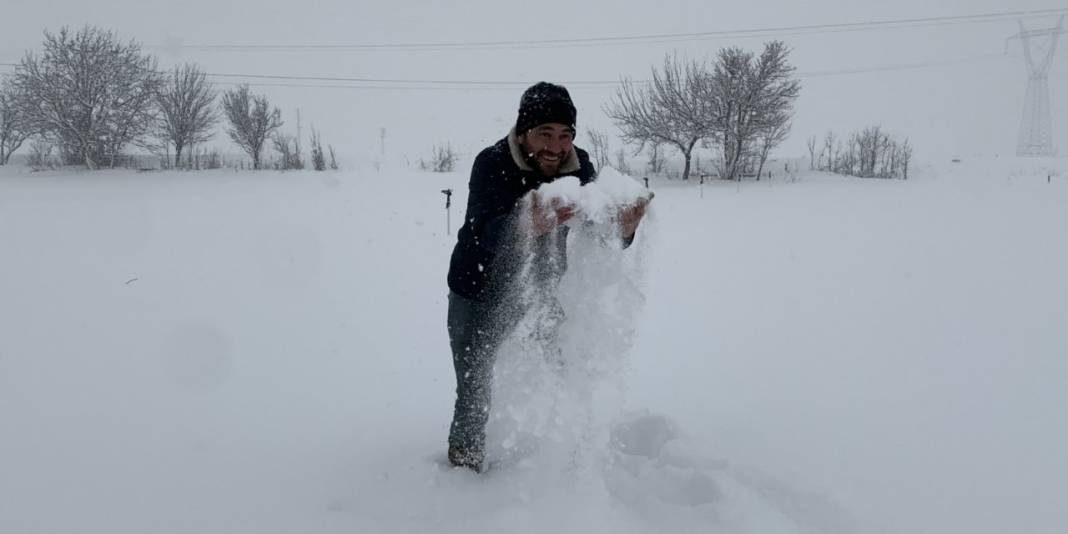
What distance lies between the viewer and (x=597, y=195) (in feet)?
6.18

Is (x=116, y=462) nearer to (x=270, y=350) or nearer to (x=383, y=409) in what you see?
(x=383, y=409)

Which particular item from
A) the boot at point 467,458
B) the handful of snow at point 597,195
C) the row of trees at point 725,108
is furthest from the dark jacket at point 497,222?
the row of trees at point 725,108

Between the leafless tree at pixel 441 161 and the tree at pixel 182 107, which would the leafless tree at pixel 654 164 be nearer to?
the leafless tree at pixel 441 161

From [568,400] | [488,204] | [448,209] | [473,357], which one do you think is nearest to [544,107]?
[488,204]

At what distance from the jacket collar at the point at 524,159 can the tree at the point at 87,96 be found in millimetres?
30849

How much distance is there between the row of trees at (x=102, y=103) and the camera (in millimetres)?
25000

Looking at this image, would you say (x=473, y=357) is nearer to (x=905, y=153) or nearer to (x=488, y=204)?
(x=488, y=204)

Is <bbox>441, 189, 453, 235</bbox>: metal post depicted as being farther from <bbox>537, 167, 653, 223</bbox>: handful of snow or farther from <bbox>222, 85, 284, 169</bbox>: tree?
<bbox>222, 85, 284, 169</bbox>: tree

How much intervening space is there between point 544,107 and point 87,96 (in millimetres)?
31242

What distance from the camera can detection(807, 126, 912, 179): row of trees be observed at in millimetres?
28594

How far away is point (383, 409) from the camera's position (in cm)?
326

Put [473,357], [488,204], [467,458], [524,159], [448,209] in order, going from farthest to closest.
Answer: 1. [448,209]
2. [467,458]
3. [473,357]
4. [524,159]
5. [488,204]

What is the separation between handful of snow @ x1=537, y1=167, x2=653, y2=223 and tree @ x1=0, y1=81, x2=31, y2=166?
35.7 metres

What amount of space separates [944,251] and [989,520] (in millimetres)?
7333
